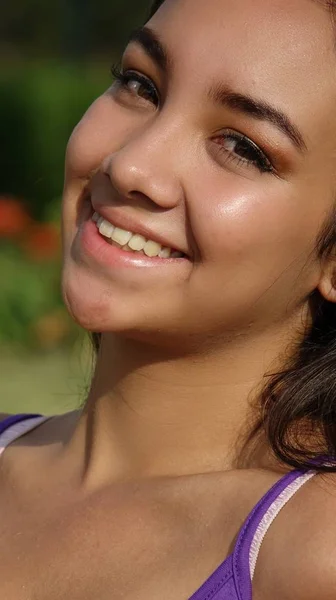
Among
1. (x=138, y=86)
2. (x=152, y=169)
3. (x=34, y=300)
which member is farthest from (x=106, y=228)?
(x=34, y=300)

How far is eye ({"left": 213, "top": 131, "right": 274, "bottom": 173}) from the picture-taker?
2.43m

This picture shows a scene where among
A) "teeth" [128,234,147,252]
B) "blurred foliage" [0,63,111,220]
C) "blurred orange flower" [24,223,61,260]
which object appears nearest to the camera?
"teeth" [128,234,147,252]

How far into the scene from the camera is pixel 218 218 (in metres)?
2.38

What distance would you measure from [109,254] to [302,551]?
0.76 meters

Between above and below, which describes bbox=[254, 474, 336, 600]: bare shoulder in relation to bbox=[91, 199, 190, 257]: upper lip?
below

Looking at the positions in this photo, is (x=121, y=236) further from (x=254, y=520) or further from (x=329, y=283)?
(x=254, y=520)

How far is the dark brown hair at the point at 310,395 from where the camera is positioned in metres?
2.51

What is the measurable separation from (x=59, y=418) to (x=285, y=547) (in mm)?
1207

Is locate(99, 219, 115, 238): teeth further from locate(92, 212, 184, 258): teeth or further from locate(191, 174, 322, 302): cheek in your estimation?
locate(191, 174, 322, 302): cheek

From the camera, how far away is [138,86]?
8.68 ft

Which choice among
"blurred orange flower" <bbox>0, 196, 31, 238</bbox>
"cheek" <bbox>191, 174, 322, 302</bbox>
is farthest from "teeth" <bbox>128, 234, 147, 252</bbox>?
"blurred orange flower" <bbox>0, 196, 31, 238</bbox>

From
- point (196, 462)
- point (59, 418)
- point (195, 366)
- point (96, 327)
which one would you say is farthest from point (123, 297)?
point (59, 418)

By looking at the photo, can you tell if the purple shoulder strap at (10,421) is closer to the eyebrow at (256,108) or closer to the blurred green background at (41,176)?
the blurred green background at (41,176)

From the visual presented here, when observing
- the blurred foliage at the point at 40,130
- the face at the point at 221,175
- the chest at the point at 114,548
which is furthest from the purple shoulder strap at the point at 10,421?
the blurred foliage at the point at 40,130
